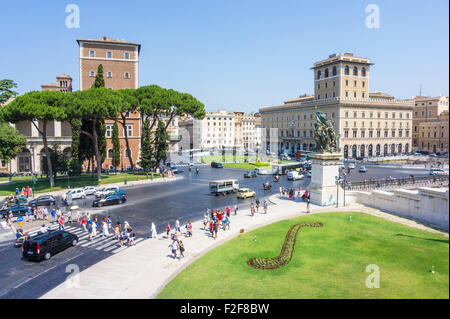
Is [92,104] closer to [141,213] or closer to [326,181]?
[141,213]

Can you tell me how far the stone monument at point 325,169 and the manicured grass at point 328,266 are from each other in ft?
23.2

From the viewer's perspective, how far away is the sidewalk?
49.3 ft

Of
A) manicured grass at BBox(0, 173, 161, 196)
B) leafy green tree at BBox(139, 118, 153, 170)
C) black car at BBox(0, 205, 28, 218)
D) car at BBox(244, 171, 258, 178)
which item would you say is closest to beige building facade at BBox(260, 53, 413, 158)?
car at BBox(244, 171, 258, 178)

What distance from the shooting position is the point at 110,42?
6425 centimetres

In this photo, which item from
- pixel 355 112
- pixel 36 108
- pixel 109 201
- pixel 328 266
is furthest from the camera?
pixel 355 112

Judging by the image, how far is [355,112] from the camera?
8438 cm

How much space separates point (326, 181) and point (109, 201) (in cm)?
2259

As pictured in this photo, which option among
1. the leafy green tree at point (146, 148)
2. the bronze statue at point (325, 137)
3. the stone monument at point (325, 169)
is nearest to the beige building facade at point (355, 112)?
the leafy green tree at point (146, 148)

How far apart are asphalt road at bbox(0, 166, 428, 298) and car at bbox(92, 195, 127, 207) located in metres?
0.78

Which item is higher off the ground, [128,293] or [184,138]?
[184,138]

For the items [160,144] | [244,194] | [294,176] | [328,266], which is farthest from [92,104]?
[328,266]

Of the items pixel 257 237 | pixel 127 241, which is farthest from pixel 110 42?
pixel 257 237
